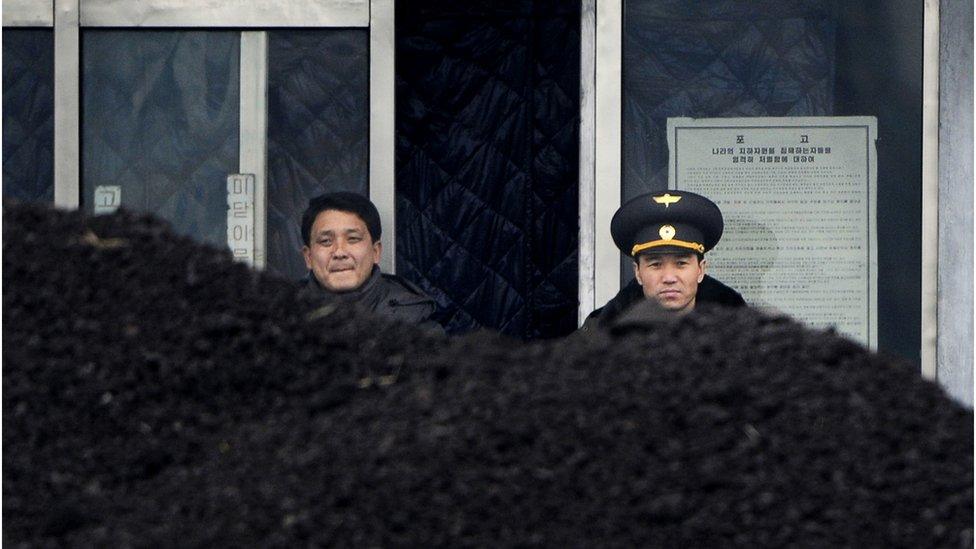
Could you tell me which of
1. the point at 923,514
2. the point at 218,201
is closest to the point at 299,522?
the point at 923,514

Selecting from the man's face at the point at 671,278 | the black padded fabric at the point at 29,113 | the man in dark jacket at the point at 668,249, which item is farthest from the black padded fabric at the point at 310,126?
the man's face at the point at 671,278

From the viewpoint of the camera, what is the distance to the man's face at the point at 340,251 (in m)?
4.14

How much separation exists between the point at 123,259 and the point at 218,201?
12.0 feet

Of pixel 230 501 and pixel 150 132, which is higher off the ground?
pixel 150 132

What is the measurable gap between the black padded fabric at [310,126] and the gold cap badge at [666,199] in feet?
3.71

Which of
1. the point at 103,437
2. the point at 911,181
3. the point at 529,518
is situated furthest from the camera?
the point at 911,181

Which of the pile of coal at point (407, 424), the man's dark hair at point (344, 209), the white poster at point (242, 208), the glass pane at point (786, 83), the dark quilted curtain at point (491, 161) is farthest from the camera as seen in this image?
the dark quilted curtain at point (491, 161)

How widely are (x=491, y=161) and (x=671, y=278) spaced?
2420 mm

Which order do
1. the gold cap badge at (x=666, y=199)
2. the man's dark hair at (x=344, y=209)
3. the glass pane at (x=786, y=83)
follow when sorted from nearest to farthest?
the man's dark hair at (x=344, y=209)
the gold cap badge at (x=666, y=199)
the glass pane at (x=786, y=83)

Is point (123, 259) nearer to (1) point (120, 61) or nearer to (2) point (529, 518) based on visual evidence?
(2) point (529, 518)

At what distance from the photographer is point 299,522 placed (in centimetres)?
132

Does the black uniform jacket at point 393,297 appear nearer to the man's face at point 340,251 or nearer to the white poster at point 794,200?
the man's face at point 340,251

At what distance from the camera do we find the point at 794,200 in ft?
16.4

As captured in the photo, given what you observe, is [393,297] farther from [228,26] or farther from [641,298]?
[228,26]
